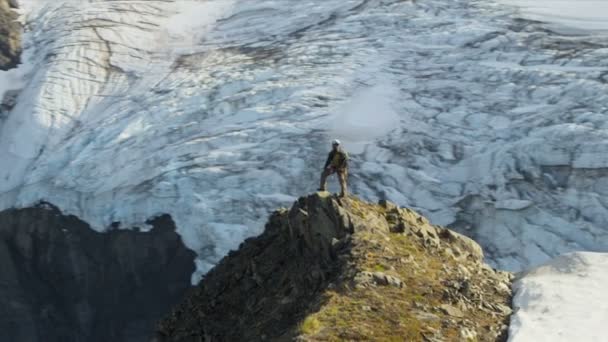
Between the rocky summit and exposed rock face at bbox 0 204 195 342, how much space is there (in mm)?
23370

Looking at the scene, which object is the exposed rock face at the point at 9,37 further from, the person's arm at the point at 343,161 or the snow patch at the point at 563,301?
the snow patch at the point at 563,301

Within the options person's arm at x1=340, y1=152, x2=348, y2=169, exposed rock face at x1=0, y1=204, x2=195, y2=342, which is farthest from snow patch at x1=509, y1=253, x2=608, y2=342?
exposed rock face at x1=0, y1=204, x2=195, y2=342

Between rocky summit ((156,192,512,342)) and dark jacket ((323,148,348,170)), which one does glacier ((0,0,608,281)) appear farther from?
rocky summit ((156,192,512,342))

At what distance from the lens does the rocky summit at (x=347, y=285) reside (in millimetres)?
19422

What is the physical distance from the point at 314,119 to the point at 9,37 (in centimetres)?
1876

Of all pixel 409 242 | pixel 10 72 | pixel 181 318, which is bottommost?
pixel 10 72

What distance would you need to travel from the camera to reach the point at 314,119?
48.6 m

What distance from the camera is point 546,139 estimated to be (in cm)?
4388

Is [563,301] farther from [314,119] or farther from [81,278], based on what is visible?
[81,278]

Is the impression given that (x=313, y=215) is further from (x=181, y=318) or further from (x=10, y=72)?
(x=10, y=72)

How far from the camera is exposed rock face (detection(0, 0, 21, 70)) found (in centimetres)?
5975

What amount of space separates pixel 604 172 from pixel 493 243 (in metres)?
4.19

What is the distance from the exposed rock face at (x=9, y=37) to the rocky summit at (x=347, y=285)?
37697 mm

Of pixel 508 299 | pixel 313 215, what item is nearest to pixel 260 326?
pixel 313 215
